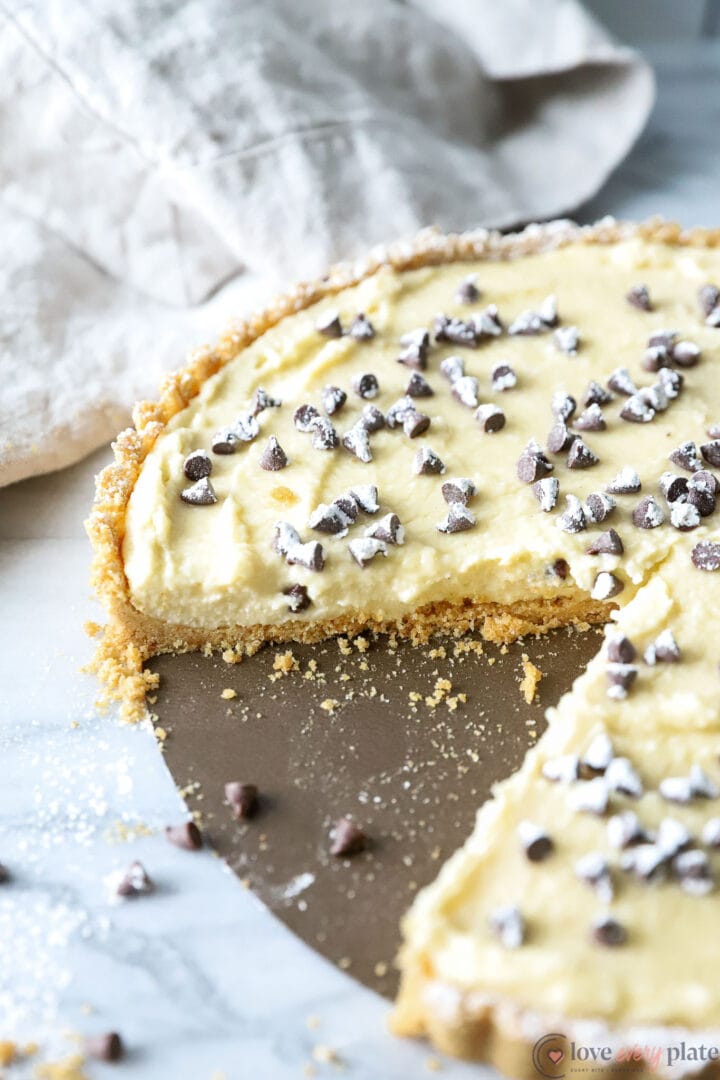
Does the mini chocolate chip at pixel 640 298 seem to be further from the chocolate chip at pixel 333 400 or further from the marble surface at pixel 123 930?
the marble surface at pixel 123 930

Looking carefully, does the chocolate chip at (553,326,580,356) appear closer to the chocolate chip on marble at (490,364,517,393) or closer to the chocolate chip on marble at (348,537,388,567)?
the chocolate chip on marble at (490,364,517,393)

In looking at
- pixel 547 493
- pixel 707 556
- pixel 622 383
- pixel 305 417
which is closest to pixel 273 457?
pixel 305 417

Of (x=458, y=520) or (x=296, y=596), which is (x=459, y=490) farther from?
(x=296, y=596)

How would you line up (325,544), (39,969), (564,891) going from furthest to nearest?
1. (325,544)
2. (39,969)
3. (564,891)

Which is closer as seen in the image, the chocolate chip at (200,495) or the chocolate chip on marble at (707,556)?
the chocolate chip on marble at (707,556)

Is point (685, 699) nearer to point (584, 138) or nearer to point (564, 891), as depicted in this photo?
point (564, 891)

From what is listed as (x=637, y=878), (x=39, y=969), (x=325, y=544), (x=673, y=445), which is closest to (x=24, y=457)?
(x=325, y=544)

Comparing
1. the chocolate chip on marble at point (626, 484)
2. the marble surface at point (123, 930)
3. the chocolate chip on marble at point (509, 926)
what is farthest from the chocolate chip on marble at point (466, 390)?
the chocolate chip on marble at point (509, 926)
